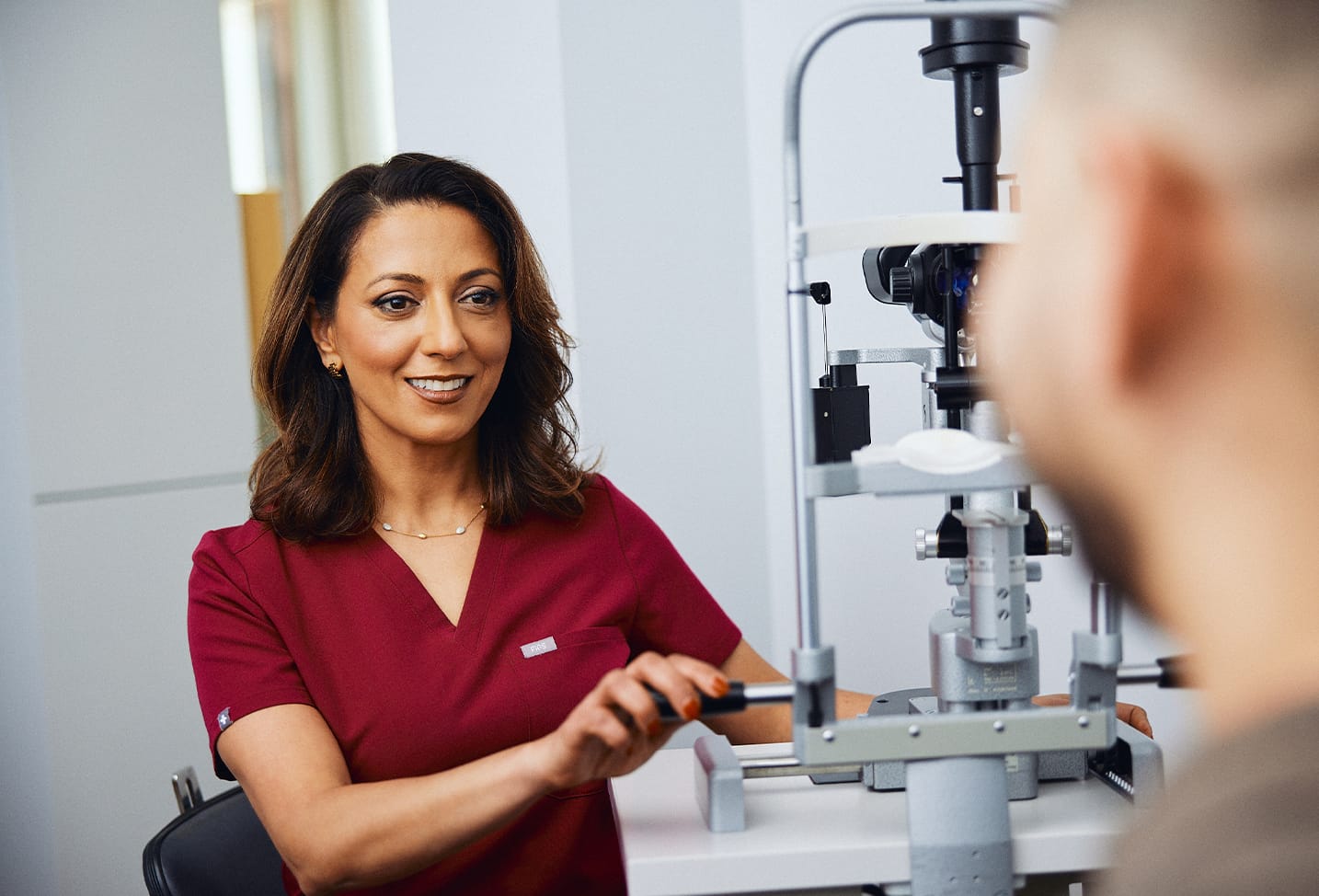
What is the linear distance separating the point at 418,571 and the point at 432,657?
0.13 metres

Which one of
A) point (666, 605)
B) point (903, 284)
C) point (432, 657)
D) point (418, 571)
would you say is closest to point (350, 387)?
Answer: point (418, 571)

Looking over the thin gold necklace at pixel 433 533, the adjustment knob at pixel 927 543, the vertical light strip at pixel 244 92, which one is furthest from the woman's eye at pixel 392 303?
the vertical light strip at pixel 244 92

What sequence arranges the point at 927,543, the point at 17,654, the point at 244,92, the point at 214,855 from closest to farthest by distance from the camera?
1. the point at 927,543
2. the point at 214,855
3. the point at 17,654
4. the point at 244,92

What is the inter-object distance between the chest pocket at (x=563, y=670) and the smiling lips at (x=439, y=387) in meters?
0.32

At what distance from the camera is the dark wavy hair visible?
1611 mm

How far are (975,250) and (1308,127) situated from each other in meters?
0.89

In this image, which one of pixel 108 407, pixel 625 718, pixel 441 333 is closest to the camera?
pixel 625 718

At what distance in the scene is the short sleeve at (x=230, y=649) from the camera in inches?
55.9

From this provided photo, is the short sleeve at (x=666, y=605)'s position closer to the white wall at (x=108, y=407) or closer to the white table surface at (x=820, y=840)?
the white table surface at (x=820, y=840)

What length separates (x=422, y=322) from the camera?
5.15 feet

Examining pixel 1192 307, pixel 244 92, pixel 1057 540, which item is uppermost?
pixel 244 92

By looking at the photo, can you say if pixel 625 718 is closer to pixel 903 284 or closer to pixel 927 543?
pixel 927 543

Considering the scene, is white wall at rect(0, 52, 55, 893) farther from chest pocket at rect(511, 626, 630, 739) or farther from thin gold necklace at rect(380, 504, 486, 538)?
chest pocket at rect(511, 626, 630, 739)

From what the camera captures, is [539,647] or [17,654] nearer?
[539,647]
